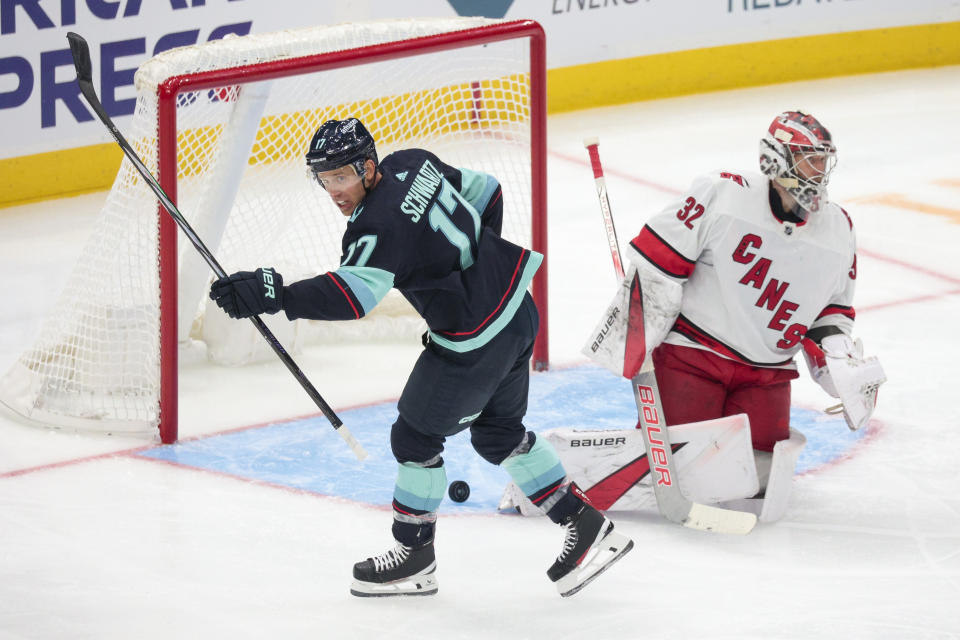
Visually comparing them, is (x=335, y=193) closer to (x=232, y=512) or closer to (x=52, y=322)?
(x=232, y=512)

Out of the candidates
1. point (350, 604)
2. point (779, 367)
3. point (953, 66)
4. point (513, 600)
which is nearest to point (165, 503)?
point (350, 604)

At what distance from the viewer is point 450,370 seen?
2887 mm

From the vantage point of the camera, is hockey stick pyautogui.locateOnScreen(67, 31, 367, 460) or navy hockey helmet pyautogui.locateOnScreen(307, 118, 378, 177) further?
hockey stick pyautogui.locateOnScreen(67, 31, 367, 460)

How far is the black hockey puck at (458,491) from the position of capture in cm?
357

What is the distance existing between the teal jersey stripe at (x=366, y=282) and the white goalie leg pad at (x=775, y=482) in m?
1.19

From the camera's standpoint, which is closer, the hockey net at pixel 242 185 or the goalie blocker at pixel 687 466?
the goalie blocker at pixel 687 466

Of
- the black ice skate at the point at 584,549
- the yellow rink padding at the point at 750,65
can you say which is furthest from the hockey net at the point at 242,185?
the yellow rink padding at the point at 750,65

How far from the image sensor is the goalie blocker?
11.2ft

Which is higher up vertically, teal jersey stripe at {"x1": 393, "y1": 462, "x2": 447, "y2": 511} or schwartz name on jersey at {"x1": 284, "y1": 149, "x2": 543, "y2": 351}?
schwartz name on jersey at {"x1": 284, "y1": 149, "x2": 543, "y2": 351}

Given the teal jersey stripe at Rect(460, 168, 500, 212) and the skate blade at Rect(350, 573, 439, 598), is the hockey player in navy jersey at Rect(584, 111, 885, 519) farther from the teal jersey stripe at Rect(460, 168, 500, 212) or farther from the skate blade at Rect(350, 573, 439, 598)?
the skate blade at Rect(350, 573, 439, 598)

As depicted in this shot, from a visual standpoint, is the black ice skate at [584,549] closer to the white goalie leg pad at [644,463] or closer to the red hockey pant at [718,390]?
the white goalie leg pad at [644,463]

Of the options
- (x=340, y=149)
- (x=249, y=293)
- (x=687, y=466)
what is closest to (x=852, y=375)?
(x=687, y=466)

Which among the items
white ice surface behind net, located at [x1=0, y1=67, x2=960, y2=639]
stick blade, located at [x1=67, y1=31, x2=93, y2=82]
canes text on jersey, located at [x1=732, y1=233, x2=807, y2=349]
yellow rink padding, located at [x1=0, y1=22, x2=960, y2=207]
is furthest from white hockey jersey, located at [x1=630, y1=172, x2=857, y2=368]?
yellow rink padding, located at [x1=0, y1=22, x2=960, y2=207]

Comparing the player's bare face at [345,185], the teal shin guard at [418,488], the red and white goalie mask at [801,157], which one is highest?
the player's bare face at [345,185]
